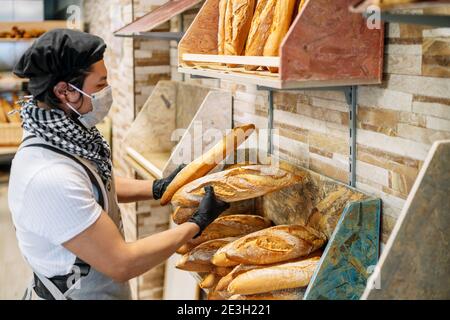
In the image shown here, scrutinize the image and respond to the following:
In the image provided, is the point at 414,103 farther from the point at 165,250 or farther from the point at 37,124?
the point at 37,124

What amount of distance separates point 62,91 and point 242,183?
2.27 ft

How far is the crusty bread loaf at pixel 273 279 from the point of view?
1.61 m

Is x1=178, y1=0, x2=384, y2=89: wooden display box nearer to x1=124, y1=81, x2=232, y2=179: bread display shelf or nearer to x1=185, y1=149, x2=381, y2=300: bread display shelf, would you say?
x1=185, y1=149, x2=381, y2=300: bread display shelf

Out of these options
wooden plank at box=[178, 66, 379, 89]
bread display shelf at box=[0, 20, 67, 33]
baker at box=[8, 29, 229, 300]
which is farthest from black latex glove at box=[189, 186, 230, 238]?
bread display shelf at box=[0, 20, 67, 33]

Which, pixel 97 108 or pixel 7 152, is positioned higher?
pixel 97 108

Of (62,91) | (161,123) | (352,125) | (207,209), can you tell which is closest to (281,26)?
(352,125)

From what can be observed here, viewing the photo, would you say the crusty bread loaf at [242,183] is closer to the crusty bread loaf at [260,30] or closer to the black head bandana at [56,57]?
the crusty bread loaf at [260,30]

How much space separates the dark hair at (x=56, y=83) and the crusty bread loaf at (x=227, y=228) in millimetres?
711

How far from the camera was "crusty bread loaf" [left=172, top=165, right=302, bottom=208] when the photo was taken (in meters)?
1.85

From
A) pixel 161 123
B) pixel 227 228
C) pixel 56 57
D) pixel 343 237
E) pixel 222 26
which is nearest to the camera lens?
pixel 343 237

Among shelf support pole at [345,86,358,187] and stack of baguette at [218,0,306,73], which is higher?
stack of baguette at [218,0,306,73]

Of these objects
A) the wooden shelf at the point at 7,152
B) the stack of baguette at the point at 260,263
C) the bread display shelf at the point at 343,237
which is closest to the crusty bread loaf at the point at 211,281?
the stack of baguette at the point at 260,263

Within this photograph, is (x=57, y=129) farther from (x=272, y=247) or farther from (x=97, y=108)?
(x=272, y=247)

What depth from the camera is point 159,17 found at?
2.58 metres
